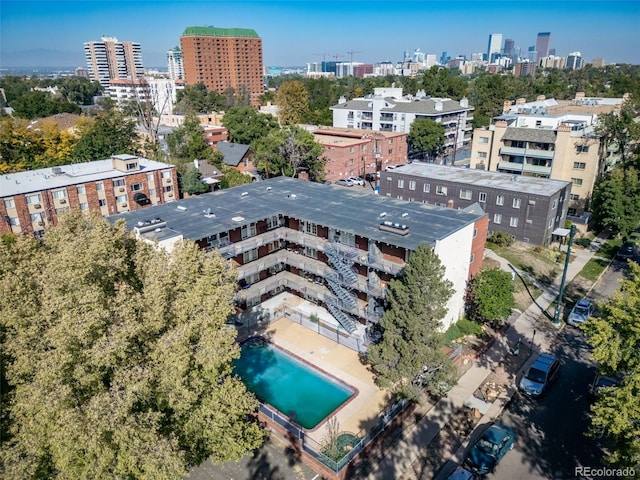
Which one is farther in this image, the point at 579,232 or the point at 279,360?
the point at 579,232

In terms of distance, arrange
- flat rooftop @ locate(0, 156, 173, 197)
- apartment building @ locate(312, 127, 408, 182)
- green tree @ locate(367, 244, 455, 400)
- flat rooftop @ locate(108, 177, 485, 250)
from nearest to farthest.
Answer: green tree @ locate(367, 244, 455, 400), flat rooftop @ locate(108, 177, 485, 250), flat rooftop @ locate(0, 156, 173, 197), apartment building @ locate(312, 127, 408, 182)

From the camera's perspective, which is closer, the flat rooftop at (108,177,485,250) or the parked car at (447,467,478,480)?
the parked car at (447,467,478,480)

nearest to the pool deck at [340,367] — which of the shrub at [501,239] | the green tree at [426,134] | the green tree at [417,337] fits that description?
the green tree at [417,337]

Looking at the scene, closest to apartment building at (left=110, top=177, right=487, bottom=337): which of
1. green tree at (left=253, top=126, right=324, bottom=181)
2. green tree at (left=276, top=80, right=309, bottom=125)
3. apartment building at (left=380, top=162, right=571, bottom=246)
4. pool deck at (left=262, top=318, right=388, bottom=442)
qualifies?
pool deck at (left=262, top=318, right=388, bottom=442)

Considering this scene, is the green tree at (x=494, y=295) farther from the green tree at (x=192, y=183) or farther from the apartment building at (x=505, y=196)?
the green tree at (x=192, y=183)

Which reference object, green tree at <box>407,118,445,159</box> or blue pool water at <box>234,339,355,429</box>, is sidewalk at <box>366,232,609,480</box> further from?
green tree at <box>407,118,445,159</box>

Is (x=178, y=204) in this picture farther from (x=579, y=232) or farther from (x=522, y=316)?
(x=579, y=232)

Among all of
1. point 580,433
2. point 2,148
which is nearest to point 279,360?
point 580,433
